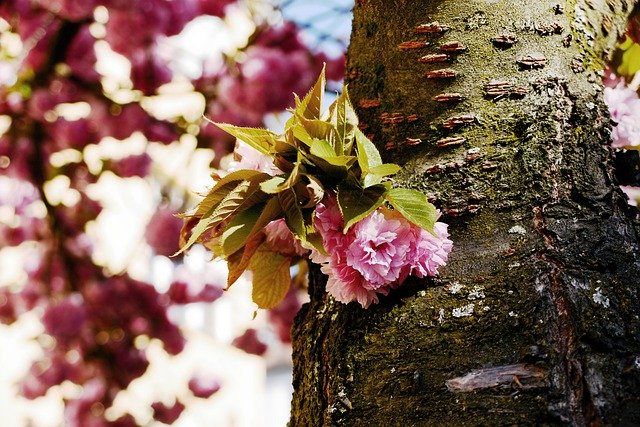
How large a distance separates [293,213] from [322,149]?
9 cm

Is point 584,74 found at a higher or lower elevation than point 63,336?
higher

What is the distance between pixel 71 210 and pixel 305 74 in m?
1.20

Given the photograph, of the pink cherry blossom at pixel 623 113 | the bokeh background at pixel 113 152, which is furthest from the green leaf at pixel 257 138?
the bokeh background at pixel 113 152

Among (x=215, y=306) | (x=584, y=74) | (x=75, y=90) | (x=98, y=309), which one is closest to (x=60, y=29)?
(x=75, y=90)

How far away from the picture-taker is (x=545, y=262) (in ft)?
2.72

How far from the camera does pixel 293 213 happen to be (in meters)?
0.86

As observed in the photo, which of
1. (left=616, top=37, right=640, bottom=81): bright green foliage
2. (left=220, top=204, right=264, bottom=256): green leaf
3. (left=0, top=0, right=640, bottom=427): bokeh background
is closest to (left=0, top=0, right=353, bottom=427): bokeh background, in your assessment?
(left=0, top=0, right=640, bottom=427): bokeh background

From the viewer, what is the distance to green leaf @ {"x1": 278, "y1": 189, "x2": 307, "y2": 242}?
33.2 inches

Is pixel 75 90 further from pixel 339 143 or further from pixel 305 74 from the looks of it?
pixel 339 143

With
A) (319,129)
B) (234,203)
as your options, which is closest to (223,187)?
(234,203)

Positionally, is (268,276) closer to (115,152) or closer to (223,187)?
(223,187)

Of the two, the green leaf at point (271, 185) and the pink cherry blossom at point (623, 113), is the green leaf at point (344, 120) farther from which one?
the pink cherry blossom at point (623, 113)

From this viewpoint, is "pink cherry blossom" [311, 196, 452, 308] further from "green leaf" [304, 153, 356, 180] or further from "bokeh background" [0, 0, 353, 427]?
"bokeh background" [0, 0, 353, 427]

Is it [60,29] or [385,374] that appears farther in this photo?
[60,29]
